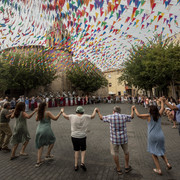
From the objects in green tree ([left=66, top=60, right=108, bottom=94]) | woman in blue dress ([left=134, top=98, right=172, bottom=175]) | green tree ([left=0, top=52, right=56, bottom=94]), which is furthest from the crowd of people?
green tree ([left=66, top=60, right=108, bottom=94])

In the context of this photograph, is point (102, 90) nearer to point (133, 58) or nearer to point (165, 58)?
point (133, 58)

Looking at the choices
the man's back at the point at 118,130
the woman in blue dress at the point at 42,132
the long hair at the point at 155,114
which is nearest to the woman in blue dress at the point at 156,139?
the long hair at the point at 155,114

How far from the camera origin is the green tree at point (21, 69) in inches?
920

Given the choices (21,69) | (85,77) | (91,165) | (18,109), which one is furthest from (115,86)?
(91,165)

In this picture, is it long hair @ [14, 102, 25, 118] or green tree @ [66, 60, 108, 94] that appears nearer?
long hair @ [14, 102, 25, 118]

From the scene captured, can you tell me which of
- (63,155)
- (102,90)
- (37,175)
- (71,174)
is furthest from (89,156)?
(102,90)

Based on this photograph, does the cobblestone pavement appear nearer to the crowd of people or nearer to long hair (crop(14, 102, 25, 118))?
the crowd of people

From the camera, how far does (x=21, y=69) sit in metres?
24.8

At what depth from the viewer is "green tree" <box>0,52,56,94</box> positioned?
2336 cm

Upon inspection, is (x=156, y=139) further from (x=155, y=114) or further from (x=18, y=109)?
(x=18, y=109)

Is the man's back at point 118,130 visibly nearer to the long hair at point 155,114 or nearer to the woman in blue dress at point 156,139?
the woman in blue dress at point 156,139

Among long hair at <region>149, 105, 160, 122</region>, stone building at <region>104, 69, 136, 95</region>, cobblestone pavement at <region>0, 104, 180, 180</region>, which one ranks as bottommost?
cobblestone pavement at <region>0, 104, 180, 180</region>

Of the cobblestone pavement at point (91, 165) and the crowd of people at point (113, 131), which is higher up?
the crowd of people at point (113, 131)

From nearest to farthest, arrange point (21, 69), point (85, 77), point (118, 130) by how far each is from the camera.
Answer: point (118, 130), point (21, 69), point (85, 77)
